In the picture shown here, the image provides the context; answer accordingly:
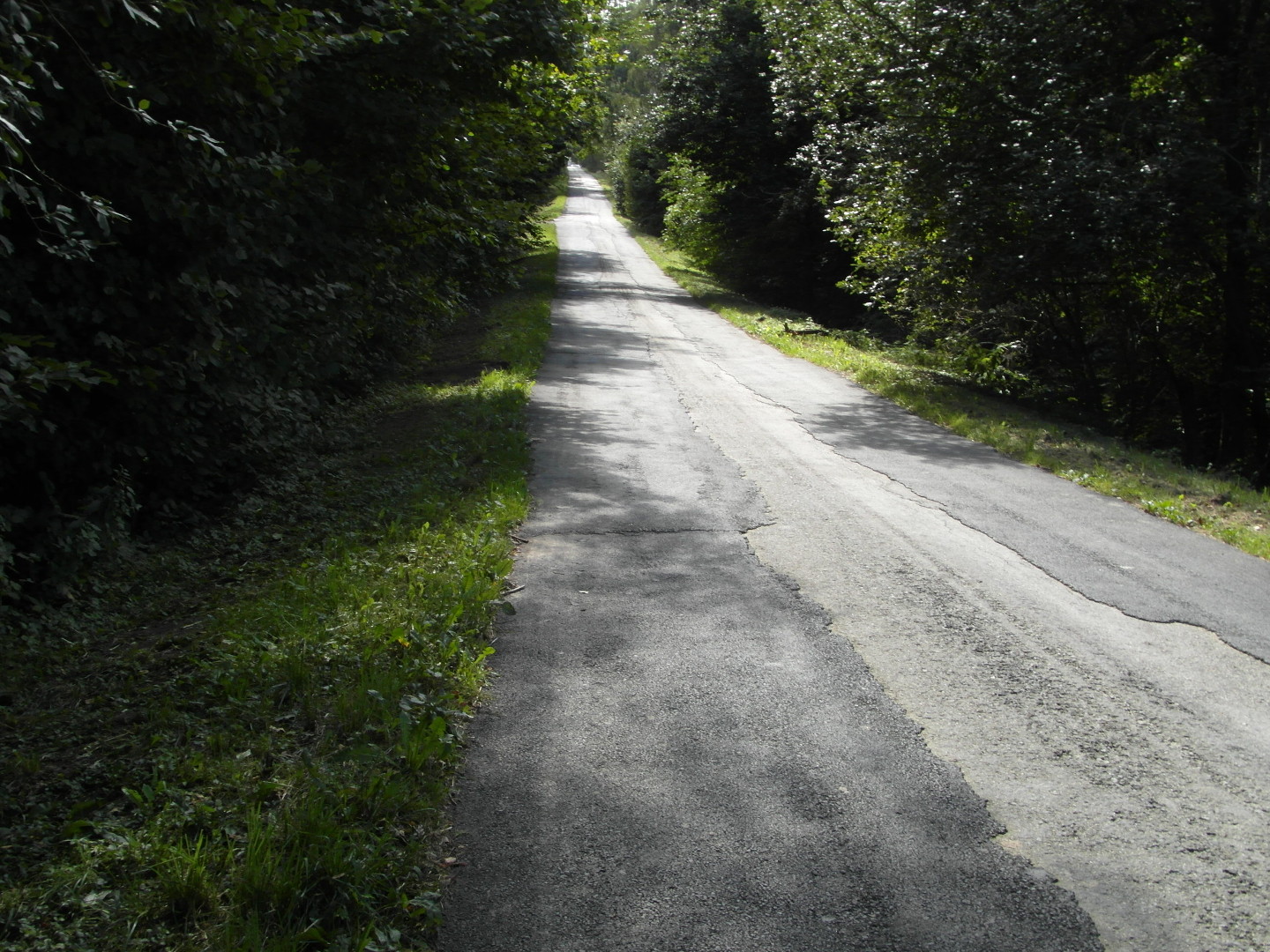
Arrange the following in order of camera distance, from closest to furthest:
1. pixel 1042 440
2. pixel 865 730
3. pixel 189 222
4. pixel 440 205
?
pixel 865 730, pixel 189 222, pixel 440 205, pixel 1042 440

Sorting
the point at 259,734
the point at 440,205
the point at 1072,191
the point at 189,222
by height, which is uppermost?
the point at 1072,191

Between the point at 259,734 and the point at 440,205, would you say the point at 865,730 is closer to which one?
the point at 259,734

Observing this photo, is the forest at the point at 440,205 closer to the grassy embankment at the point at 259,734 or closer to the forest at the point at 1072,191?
the forest at the point at 1072,191

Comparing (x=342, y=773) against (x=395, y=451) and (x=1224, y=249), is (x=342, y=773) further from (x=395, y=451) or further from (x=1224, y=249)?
(x=1224, y=249)

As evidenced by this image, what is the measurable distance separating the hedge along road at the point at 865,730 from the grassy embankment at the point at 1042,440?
1.92 feet

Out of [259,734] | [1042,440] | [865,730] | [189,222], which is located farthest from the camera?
[1042,440]

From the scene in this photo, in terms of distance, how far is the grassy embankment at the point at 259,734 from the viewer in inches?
120

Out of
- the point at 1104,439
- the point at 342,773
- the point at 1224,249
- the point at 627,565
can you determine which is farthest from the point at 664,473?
the point at 1224,249

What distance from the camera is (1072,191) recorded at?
12469 millimetres

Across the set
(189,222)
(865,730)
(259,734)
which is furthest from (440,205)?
(865,730)

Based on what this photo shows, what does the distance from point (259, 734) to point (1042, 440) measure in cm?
1006

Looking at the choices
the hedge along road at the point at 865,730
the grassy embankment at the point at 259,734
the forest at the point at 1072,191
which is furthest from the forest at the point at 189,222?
the forest at the point at 1072,191

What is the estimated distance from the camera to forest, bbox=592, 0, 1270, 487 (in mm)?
12656

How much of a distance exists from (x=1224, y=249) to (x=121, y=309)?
13.9 metres
